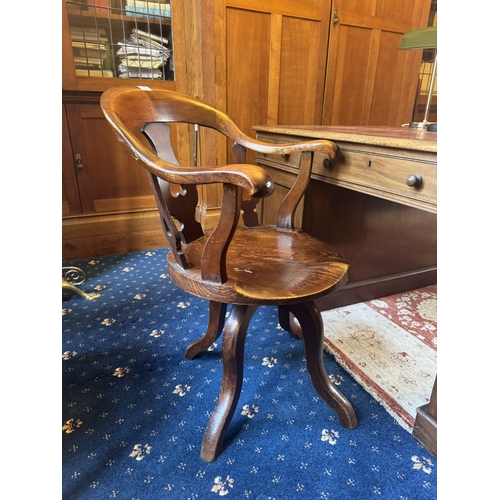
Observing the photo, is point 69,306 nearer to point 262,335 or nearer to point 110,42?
point 262,335

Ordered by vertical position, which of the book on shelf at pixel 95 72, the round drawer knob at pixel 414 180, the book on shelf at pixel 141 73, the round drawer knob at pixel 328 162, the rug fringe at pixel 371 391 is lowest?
the rug fringe at pixel 371 391

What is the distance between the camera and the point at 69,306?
1.52 m

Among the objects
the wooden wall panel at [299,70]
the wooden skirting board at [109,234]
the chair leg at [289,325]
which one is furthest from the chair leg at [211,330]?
the wooden wall panel at [299,70]

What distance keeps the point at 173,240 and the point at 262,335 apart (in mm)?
706

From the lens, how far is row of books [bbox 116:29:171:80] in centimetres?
186

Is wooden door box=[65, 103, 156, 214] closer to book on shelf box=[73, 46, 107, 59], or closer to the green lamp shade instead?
book on shelf box=[73, 46, 107, 59]

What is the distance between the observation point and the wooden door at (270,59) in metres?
1.82

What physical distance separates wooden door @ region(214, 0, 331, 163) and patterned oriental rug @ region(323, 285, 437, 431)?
1.15 meters

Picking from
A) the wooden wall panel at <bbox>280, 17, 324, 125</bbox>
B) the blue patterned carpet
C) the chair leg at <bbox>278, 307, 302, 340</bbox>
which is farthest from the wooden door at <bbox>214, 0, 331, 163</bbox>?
the blue patterned carpet

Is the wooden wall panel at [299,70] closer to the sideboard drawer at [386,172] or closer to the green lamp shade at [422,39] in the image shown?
the green lamp shade at [422,39]

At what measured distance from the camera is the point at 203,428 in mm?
956
